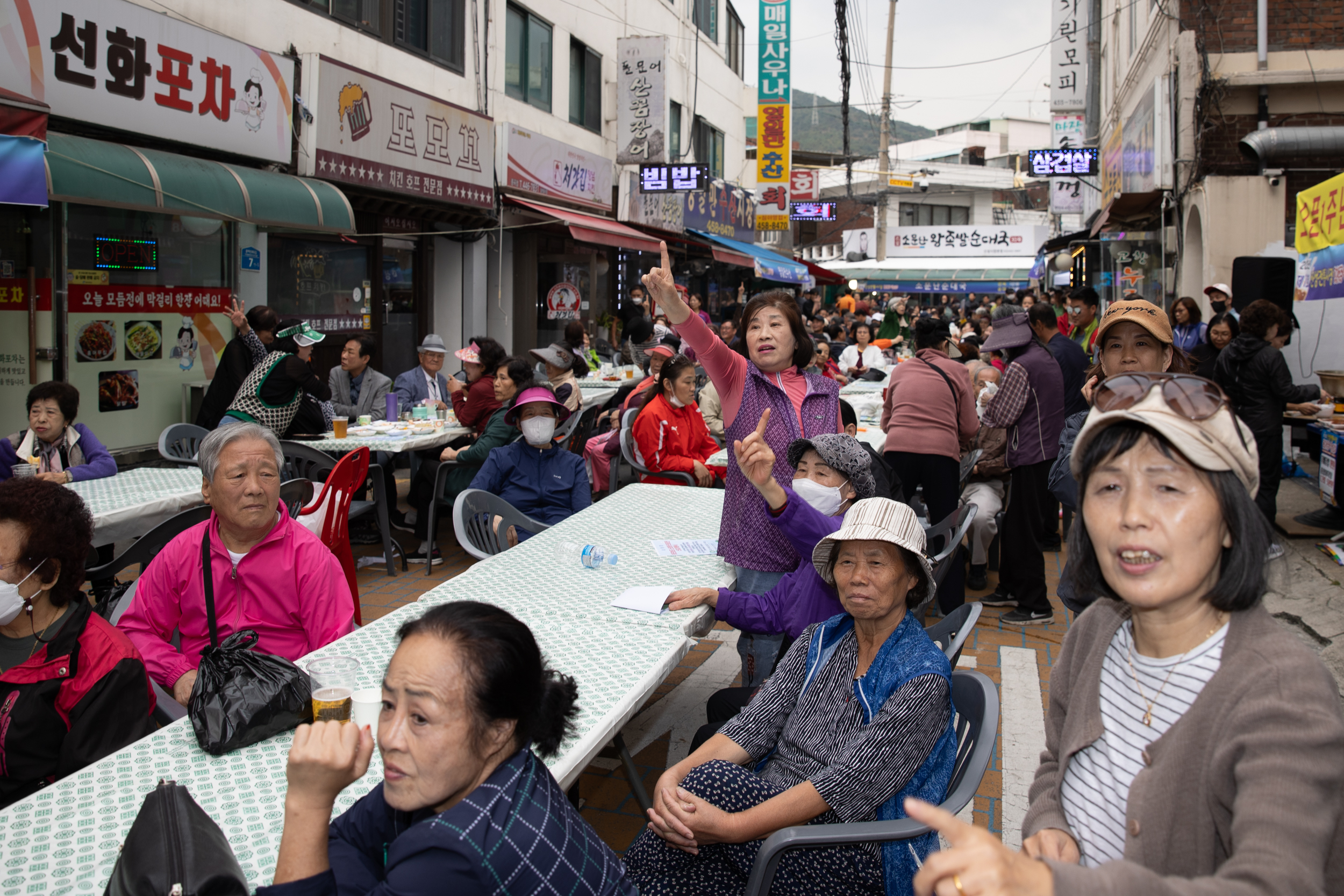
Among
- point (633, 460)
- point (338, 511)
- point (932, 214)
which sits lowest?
point (338, 511)

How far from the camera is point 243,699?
7.43 feet

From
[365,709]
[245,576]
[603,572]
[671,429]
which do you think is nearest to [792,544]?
[603,572]

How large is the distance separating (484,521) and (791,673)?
2.58 m

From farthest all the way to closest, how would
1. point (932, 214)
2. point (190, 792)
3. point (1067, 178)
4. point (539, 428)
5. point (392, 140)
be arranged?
point (932, 214) → point (1067, 178) → point (392, 140) → point (539, 428) → point (190, 792)

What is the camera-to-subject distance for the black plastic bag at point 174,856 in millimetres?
1404

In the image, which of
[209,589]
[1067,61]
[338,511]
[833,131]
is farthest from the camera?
[833,131]

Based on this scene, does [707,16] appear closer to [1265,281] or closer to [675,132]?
[675,132]

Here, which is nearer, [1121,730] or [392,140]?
[1121,730]

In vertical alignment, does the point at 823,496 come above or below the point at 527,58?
below

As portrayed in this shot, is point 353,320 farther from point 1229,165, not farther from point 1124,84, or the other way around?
point 1124,84

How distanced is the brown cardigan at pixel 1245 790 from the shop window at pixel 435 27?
1219 centimetres

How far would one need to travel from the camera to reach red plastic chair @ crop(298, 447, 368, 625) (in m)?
4.93

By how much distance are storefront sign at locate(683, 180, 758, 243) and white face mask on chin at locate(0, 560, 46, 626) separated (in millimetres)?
17539

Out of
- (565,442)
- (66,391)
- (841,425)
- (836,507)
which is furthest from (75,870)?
(565,442)
